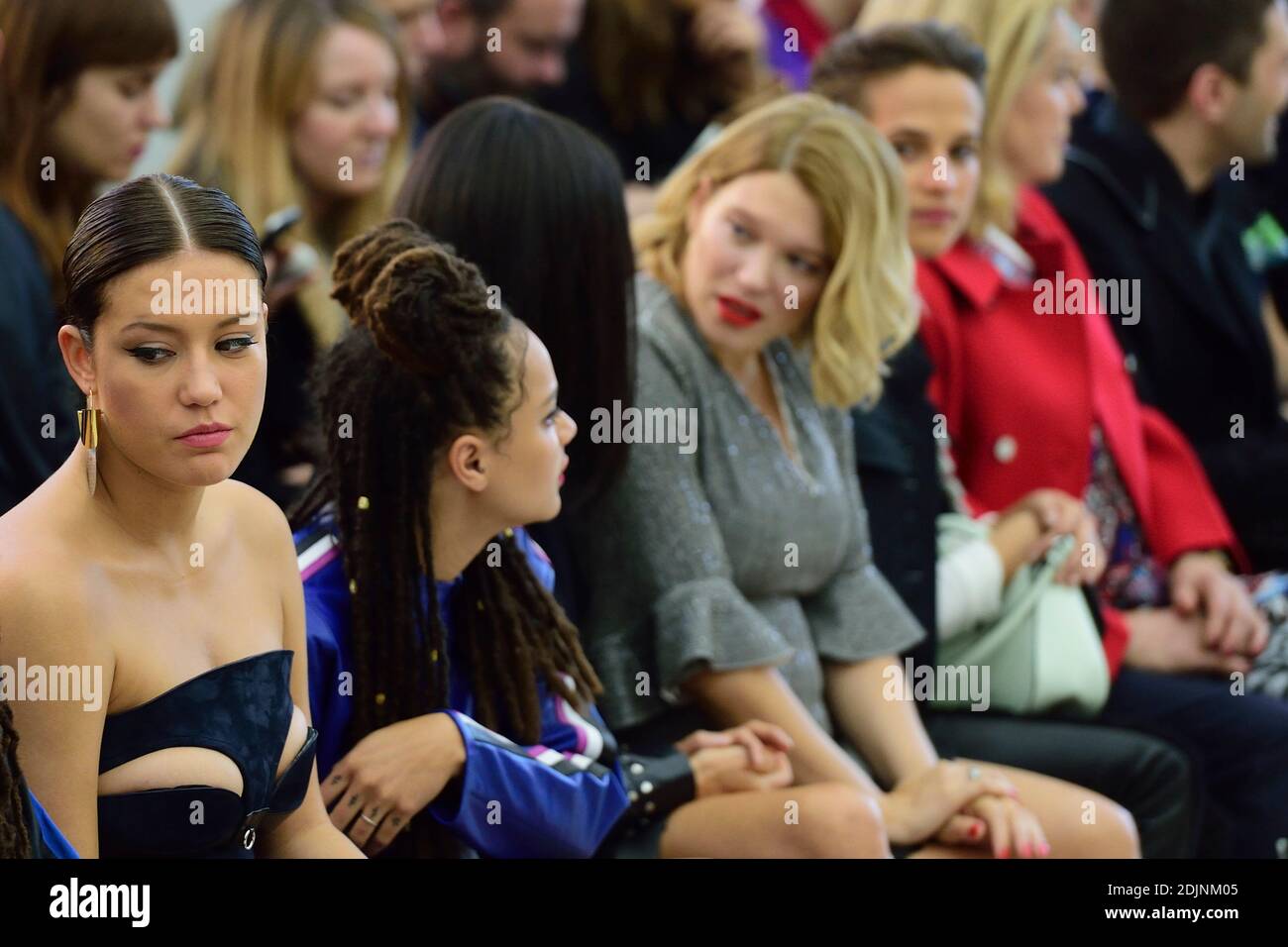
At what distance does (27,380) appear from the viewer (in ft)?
8.00

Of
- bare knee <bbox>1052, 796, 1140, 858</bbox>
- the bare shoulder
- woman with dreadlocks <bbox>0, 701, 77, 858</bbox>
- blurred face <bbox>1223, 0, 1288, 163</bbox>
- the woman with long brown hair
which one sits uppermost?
blurred face <bbox>1223, 0, 1288, 163</bbox>

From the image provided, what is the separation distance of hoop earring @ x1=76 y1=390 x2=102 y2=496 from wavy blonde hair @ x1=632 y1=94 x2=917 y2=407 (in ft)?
3.74

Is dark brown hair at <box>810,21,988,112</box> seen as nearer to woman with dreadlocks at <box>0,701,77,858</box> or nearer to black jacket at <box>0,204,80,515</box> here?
black jacket at <box>0,204,80,515</box>

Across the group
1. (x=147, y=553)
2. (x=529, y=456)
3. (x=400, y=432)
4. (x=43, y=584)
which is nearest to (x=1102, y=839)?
(x=529, y=456)

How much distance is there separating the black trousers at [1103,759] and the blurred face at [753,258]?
0.69 m

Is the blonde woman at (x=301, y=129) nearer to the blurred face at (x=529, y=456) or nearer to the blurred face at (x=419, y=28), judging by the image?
the blurred face at (x=419, y=28)

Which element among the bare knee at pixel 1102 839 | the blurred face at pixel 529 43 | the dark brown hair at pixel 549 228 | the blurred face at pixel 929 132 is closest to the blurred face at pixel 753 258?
the dark brown hair at pixel 549 228

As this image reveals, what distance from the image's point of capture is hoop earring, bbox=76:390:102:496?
159cm

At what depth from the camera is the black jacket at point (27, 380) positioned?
2.41 m

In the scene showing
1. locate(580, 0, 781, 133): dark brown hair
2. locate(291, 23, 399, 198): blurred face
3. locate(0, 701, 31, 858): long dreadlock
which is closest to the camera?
locate(0, 701, 31, 858): long dreadlock

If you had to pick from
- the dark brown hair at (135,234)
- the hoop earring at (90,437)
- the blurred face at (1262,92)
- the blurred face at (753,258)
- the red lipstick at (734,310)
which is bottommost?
the hoop earring at (90,437)

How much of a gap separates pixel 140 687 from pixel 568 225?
3.05ft

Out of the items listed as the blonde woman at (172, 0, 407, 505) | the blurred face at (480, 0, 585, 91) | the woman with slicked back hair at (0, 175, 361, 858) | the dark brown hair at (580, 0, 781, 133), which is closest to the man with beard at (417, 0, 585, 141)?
the blurred face at (480, 0, 585, 91)
